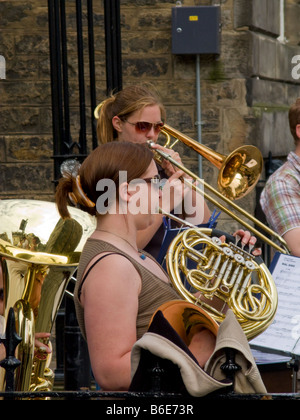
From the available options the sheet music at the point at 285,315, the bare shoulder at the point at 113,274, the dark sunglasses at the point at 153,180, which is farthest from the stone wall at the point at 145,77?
the bare shoulder at the point at 113,274

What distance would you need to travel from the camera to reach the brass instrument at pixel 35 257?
310cm

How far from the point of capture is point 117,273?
2.46 m

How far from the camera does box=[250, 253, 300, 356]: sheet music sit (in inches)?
135

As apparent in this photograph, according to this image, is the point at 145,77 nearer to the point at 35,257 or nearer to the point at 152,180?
the point at 35,257

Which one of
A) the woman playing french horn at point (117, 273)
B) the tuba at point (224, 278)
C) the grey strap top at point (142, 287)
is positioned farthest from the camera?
the tuba at point (224, 278)

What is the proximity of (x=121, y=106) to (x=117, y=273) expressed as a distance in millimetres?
1666

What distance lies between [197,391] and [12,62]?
5.13m

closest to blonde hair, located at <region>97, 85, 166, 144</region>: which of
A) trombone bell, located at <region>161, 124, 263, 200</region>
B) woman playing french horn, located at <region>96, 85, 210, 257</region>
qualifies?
woman playing french horn, located at <region>96, 85, 210, 257</region>

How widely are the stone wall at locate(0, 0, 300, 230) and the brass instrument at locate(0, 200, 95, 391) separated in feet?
12.0

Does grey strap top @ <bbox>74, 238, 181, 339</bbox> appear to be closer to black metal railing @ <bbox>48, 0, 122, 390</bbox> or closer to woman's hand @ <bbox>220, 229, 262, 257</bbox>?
woman's hand @ <bbox>220, 229, 262, 257</bbox>

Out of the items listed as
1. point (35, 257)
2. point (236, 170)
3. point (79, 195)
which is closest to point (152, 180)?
point (79, 195)

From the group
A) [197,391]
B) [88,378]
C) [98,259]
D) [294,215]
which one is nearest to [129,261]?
[98,259]

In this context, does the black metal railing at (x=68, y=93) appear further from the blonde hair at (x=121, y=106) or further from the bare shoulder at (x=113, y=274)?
the bare shoulder at (x=113, y=274)

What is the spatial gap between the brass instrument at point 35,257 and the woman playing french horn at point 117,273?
326mm
